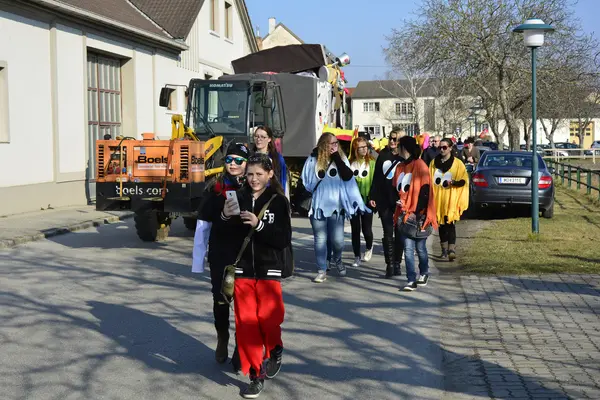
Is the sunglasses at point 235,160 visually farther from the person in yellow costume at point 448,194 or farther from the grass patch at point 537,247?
the person in yellow costume at point 448,194

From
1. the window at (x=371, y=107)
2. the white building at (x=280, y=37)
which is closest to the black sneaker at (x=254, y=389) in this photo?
the white building at (x=280, y=37)

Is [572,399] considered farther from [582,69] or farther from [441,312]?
[582,69]

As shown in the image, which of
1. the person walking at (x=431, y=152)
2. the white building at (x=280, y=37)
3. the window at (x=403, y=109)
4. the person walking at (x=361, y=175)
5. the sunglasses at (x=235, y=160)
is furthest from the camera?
the window at (x=403, y=109)

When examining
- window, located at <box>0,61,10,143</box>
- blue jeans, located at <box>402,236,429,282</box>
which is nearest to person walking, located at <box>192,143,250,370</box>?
blue jeans, located at <box>402,236,429,282</box>

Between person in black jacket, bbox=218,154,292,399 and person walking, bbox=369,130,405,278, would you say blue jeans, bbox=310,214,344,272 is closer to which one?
person walking, bbox=369,130,405,278

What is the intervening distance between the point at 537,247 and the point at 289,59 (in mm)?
9297

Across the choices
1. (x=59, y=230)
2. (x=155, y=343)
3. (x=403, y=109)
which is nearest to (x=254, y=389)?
(x=155, y=343)

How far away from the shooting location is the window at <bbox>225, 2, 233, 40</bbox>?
113ft

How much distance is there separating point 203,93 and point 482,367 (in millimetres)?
10695

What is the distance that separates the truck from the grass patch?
14.0ft

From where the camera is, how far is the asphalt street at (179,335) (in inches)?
233

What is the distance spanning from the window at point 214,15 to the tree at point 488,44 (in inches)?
302

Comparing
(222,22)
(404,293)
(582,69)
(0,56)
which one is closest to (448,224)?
(404,293)

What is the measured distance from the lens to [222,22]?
33.7 m
